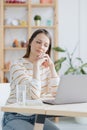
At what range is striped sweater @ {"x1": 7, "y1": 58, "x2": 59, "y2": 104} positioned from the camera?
185cm

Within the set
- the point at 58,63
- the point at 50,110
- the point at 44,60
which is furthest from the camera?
the point at 58,63

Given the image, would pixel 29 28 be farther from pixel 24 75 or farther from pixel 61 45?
pixel 24 75

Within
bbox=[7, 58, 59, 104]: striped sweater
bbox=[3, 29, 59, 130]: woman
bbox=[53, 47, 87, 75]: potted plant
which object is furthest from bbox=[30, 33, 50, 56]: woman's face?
bbox=[53, 47, 87, 75]: potted plant

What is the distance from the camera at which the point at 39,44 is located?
2.08 meters

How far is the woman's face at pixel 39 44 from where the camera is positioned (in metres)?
2.07

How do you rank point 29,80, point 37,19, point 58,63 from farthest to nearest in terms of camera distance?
point 37,19 < point 58,63 < point 29,80

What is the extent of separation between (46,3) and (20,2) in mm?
407

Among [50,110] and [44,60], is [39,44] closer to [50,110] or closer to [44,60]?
[44,60]

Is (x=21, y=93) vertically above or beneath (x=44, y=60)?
beneath

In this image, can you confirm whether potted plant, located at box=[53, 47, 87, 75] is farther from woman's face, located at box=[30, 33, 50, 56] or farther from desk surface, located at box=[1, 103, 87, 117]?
desk surface, located at box=[1, 103, 87, 117]

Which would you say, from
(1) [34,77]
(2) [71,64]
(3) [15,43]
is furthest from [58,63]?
(1) [34,77]

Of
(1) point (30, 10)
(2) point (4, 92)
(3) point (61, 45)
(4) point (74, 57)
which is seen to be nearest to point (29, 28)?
(1) point (30, 10)

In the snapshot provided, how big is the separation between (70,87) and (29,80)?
429mm

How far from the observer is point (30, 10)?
4438 mm
